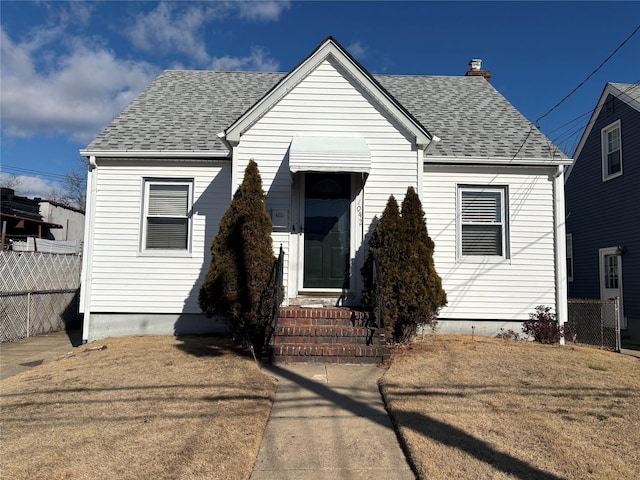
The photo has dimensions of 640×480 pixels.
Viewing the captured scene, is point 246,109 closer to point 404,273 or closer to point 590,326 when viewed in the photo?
point 404,273

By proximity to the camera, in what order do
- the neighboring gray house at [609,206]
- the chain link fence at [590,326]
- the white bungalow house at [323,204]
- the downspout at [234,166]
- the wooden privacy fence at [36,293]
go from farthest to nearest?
the neighboring gray house at [609,206], the chain link fence at [590,326], the wooden privacy fence at [36,293], the white bungalow house at [323,204], the downspout at [234,166]

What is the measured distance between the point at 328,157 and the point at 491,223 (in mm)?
4212

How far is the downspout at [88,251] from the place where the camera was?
9.60 m

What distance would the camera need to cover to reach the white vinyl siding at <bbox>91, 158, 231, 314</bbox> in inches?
382

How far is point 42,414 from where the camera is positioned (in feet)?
16.3

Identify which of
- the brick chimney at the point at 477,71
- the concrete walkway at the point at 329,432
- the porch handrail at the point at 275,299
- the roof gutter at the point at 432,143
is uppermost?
the brick chimney at the point at 477,71

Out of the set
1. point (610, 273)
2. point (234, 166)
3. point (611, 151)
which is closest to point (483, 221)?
point (234, 166)

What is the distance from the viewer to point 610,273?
48.7 feet

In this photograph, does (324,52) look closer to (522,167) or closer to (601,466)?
(522,167)

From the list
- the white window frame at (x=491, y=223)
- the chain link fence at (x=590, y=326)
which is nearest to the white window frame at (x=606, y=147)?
the chain link fence at (x=590, y=326)

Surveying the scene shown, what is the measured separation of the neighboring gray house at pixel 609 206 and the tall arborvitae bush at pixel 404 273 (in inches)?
361

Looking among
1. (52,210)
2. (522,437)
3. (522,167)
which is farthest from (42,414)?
(52,210)

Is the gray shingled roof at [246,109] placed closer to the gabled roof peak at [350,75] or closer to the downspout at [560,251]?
the downspout at [560,251]

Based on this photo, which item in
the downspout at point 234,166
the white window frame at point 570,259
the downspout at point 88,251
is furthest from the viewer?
the white window frame at point 570,259
